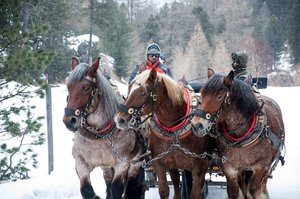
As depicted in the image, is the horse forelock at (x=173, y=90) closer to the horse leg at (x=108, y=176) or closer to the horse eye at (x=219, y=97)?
the horse eye at (x=219, y=97)

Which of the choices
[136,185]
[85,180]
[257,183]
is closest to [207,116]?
[257,183]

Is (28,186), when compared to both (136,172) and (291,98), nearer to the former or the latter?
(136,172)

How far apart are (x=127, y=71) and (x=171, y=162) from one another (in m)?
26.9

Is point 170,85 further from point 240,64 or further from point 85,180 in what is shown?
point 240,64

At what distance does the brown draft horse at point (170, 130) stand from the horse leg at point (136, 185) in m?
0.48

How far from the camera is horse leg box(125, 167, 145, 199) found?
6129mm

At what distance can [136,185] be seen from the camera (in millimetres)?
6215

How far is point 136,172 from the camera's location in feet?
20.0

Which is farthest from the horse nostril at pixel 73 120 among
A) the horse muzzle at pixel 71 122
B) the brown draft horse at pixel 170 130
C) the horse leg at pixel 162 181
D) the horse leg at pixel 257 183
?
the horse leg at pixel 257 183

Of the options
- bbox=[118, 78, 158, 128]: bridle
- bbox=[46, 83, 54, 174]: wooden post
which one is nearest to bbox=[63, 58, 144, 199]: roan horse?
bbox=[118, 78, 158, 128]: bridle

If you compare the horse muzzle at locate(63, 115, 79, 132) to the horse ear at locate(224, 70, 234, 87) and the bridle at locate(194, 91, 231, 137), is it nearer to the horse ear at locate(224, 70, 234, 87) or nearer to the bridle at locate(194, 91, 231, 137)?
the bridle at locate(194, 91, 231, 137)

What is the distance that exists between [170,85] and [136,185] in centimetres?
160

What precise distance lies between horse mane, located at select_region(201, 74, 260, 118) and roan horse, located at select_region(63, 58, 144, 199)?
1.31m

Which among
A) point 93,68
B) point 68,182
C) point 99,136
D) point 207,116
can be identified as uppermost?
point 93,68
